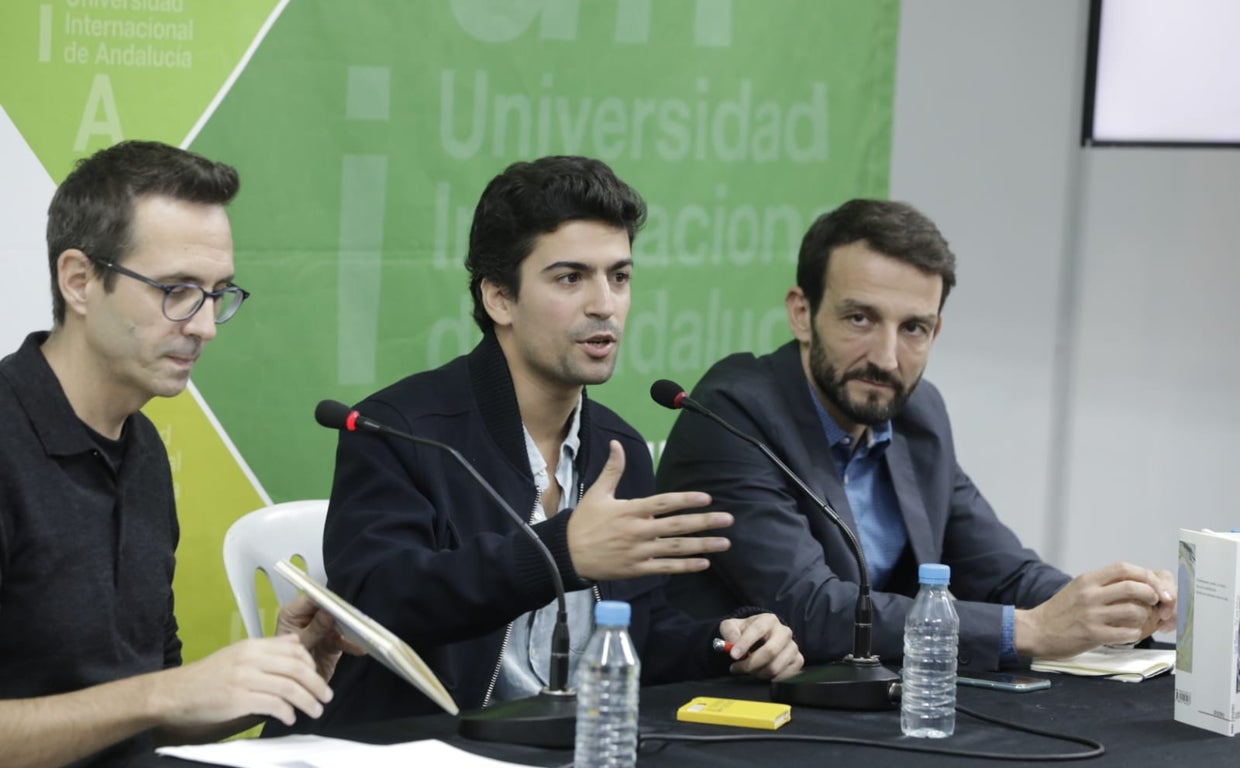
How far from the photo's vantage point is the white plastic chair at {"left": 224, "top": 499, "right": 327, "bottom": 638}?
9.32 feet

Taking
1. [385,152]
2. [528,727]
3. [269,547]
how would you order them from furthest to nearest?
[385,152] → [269,547] → [528,727]

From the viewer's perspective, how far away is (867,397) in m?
3.01

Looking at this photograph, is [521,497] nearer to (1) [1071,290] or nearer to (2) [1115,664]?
(2) [1115,664]

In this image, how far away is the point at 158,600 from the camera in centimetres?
233

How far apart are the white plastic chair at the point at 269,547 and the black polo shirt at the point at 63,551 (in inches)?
20.6

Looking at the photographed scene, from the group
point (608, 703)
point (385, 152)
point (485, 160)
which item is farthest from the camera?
point (485, 160)

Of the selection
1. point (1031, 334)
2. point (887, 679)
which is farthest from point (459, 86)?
point (1031, 334)

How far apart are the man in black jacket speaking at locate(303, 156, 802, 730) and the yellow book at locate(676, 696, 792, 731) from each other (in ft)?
0.64

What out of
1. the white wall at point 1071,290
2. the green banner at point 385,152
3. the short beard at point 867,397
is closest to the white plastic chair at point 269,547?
the green banner at point 385,152

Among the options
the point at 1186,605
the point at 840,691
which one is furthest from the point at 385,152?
the point at 1186,605

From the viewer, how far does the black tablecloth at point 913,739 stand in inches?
77.5

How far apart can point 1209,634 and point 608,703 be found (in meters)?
0.95

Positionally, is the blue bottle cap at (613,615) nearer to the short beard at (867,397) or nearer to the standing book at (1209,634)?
the standing book at (1209,634)

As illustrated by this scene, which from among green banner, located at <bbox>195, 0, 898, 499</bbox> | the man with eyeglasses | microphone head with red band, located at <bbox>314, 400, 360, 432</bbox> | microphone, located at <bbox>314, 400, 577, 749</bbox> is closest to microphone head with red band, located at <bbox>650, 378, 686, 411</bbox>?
microphone, located at <bbox>314, 400, 577, 749</bbox>
